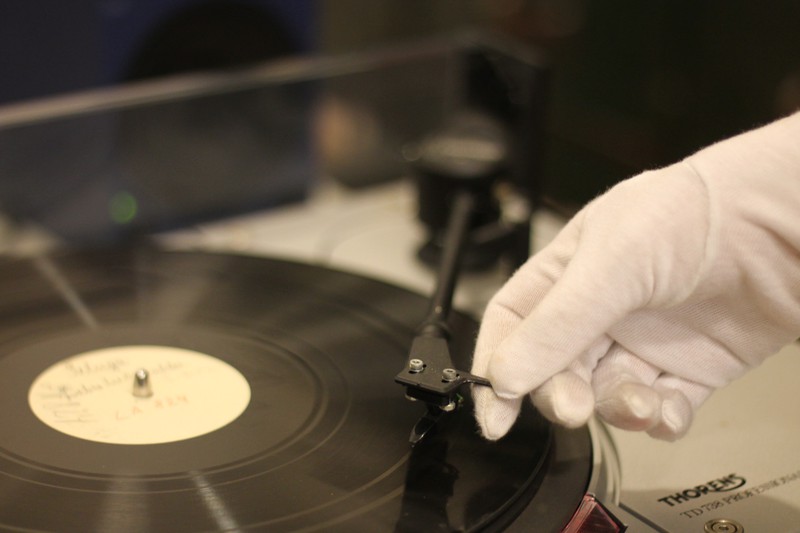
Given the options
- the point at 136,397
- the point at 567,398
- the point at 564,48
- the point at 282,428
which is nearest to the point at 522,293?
the point at 567,398

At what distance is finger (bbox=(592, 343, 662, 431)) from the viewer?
0.65m

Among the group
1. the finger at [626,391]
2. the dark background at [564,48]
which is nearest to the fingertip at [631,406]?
the finger at [626,391]

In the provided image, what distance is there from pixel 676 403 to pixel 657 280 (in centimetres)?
10

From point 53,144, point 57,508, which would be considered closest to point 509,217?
point 53,144

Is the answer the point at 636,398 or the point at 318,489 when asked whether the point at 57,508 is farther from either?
the point at 636,398

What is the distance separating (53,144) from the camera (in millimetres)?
1101

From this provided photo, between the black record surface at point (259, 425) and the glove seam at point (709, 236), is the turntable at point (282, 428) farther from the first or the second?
the glove seam at point (709, 236)

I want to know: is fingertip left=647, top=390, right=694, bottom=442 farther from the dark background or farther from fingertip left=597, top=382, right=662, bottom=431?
the dark background

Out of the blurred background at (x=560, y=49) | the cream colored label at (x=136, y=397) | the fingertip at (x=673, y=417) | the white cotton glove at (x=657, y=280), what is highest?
the blurred background at (x=560, y=49)

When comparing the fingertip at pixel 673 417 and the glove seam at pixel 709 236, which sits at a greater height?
the glove seam at pixel 709 236

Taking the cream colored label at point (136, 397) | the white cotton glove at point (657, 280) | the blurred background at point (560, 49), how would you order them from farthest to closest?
the blurred background at point (560, 49), the cream colored label at point (136, 397), the white cotton glove at point (657, 280)

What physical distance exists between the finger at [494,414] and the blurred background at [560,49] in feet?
1.34

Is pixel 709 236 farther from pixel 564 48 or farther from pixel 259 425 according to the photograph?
pixel 564 48

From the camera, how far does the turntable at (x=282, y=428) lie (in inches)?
25.6
